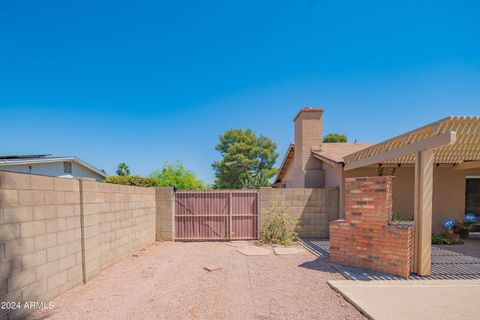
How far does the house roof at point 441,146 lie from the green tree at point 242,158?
1679 cm

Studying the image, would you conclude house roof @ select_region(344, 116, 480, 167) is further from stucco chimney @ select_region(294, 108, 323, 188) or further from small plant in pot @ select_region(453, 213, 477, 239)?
stucco chimney @ select_region(294, 108, 323, 188)

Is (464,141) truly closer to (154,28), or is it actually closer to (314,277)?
(314,277)

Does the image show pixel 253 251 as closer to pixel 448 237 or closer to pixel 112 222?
pixel 112 222

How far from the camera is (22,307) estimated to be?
292cm

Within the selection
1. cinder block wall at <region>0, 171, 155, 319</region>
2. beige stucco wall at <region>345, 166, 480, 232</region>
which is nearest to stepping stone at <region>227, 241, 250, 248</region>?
cinder block wall at <region>0, 171, 155, 319</region>

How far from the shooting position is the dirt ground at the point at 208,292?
3139mm

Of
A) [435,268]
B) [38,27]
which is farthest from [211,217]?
[38,27]

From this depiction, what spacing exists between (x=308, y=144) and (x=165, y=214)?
Result: 21.9 feet

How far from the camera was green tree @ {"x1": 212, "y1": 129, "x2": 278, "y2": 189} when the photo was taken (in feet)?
79.7

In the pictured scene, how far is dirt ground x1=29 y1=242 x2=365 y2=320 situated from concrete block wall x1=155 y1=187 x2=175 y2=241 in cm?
210

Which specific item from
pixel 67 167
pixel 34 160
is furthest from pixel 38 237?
pixel 67 167

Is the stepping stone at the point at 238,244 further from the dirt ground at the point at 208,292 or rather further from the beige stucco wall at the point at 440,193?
the beige stucco wall at the point at 440,193

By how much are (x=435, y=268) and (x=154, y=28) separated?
35.6 ft

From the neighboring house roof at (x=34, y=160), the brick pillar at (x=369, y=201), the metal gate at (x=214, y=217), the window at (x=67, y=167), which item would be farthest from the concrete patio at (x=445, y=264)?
the window at (x=67, y=167)
